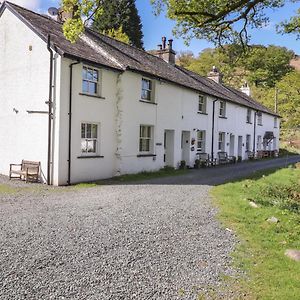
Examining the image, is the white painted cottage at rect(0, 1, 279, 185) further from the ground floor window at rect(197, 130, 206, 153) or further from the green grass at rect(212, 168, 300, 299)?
the green grass at rect(212, 168, 300, 299)

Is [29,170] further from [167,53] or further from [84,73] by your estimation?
[167,53]

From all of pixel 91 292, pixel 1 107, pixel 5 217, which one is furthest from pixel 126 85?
pixel 91 292

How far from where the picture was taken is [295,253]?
6.53 metres

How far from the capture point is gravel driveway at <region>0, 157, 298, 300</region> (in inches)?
192

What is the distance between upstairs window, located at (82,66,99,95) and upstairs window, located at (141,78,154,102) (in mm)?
3348

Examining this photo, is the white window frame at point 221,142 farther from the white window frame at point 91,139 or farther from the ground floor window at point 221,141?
the white window frame at point 91,139

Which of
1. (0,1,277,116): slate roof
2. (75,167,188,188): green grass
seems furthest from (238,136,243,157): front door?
(75,167,188,188): green grass

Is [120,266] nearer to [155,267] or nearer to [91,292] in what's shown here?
[155,267]

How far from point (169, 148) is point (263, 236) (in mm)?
13502

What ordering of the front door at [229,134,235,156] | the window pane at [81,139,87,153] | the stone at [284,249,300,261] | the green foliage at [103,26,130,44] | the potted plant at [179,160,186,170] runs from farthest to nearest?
1. the green foliage at [103,26,130,44]
2. the front door at [229,134,235,156]
3. the potted plant at [179,160,186,170]
4. the window pane at [81,139,87,153]
5. the stone at [284,249,300,261]

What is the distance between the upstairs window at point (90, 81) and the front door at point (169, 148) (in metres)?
6.46

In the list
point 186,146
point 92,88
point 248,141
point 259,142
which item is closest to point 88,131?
point 92,88

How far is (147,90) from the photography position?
18734 mm

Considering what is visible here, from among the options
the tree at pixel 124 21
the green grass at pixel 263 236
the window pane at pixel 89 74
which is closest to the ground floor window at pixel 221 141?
the green grass at pixel 263 236
